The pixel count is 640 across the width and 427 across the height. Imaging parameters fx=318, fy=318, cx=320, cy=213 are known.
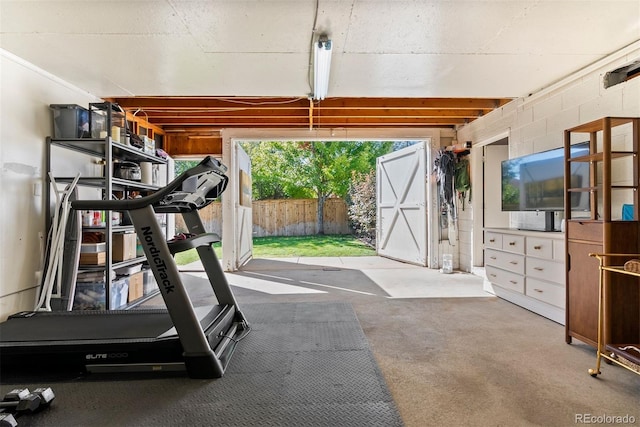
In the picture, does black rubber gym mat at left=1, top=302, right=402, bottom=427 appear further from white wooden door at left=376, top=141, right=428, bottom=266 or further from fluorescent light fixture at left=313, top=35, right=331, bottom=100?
white wooden door at left=376, top=141, right=428, bottom=266

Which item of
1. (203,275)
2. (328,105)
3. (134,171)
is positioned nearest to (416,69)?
(328,105)

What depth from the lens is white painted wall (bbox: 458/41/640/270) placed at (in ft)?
8.74

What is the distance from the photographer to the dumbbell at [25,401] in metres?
1.52

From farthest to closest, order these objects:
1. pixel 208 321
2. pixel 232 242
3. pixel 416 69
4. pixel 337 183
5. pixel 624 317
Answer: pixel 337 183 → pixel 232 242 → pixel 416 69 → pixel 208 321 → pixel 624 317

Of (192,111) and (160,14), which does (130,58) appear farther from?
(192,111)

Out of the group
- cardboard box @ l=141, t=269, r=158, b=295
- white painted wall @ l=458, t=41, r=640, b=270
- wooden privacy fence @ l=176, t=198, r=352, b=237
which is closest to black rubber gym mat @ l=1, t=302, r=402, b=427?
cardboard box @ l=141, t=269, r=158, b=295

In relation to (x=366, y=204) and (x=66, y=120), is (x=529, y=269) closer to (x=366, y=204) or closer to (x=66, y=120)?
(x=66, y=120)

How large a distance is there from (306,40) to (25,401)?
9.31ft

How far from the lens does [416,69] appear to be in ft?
10.2

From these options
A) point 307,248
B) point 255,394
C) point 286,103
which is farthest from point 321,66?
point 307,248

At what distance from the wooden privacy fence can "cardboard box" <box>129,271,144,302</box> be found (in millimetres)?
7840

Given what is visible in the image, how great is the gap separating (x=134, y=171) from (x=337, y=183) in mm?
8969

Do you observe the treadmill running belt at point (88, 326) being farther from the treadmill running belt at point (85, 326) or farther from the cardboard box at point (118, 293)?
the cardboard box at point (118, 293)

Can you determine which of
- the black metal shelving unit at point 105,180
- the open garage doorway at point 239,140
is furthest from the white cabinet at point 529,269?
the black metal shelving unit at point 105,180
